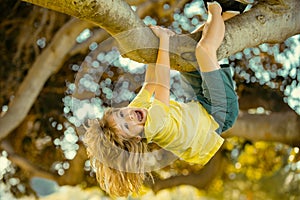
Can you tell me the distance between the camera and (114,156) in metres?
2.82

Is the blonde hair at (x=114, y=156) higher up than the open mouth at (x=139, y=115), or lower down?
lower down

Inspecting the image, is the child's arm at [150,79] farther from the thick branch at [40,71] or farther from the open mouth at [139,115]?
the thick branch at [40,71]

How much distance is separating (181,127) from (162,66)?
16.4 inches

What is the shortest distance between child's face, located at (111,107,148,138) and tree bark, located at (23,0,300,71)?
30 centimetres

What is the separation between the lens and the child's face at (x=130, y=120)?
2711 millimetres

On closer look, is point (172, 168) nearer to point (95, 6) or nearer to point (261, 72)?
point (261, 72)

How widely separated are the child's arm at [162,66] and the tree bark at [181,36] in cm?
3

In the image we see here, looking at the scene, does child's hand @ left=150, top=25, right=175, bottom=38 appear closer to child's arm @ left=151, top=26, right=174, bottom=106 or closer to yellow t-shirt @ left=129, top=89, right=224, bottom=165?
child's arm @ left=151, top=26, right=174, bottom=106

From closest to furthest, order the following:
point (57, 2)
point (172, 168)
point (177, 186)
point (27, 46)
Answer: point (57, 2)
point (27, 46)
point (177, 186)
point (172, 168)

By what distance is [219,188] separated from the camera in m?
7.16

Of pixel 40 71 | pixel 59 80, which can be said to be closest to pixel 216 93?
pixel 40 71

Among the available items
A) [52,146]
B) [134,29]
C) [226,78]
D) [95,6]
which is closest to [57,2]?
[95,6]

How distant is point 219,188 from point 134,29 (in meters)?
5.14

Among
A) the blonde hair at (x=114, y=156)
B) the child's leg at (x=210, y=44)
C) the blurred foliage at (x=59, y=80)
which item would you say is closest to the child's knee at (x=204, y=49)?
the child's leg at (x=210, y=44)
